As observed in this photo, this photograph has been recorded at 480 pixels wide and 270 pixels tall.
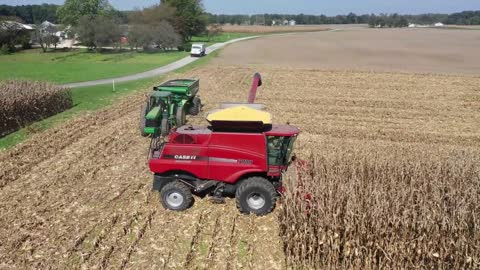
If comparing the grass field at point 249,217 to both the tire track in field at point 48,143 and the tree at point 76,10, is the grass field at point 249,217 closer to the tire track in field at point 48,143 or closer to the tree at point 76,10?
the tire track in field at point 48,143

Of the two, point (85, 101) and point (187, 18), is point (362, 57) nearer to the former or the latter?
point (187, 18)

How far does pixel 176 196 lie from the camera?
1054cm

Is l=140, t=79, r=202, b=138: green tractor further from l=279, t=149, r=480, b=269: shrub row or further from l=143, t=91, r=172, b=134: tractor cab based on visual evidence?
l=279, t=149, r=480, b=269: shrub row

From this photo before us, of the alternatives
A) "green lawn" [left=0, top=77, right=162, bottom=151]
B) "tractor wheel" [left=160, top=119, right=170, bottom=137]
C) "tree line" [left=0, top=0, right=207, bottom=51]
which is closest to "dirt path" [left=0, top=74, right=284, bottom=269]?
"tractor wheel" [left=160, top=119, right=170, bottom=137]

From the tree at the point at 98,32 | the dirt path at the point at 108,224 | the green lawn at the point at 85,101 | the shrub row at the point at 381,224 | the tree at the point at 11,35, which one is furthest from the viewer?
the tree at the point at 11,35

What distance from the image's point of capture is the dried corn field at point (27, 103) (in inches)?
728

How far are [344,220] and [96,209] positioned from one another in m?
6.31

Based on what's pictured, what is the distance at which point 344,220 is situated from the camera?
794cm

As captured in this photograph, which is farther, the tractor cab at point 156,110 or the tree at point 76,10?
the tree at point 76,10

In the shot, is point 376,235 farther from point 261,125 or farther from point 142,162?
point 142,162

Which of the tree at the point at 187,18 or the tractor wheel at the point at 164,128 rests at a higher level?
the tree at the point at 187,18

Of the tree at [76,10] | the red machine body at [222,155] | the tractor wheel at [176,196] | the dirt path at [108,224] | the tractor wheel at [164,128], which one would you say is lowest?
the dirt path at [108,224]

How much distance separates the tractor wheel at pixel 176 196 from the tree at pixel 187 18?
2746 inches

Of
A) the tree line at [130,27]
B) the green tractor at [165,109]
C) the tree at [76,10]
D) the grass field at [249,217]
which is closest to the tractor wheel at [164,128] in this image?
the green tractor at [165,109]
